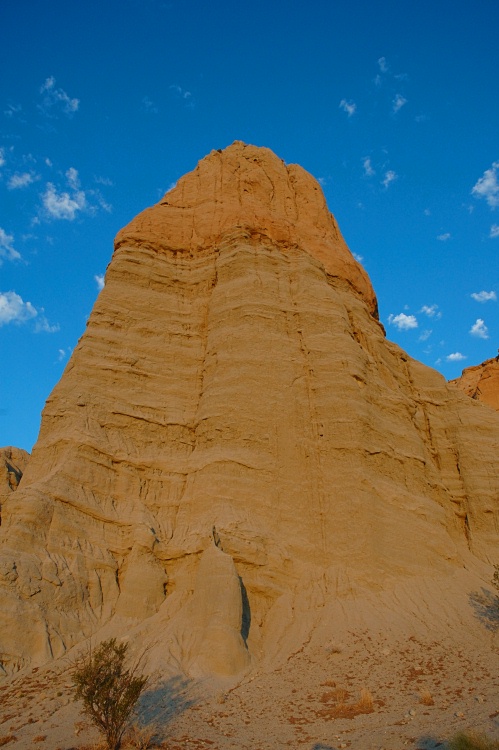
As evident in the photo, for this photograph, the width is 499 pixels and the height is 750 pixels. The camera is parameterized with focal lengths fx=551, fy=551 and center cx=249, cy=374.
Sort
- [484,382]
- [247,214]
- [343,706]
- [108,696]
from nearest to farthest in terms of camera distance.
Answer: [108,696], [343,706], [247,214], [484,382]

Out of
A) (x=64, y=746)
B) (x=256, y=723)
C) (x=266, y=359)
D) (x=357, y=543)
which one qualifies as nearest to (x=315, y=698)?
(x=256, y=723)

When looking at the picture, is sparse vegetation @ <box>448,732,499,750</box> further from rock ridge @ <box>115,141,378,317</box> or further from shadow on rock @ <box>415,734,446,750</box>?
rock ridge @ <box>115,141,378,317</box>

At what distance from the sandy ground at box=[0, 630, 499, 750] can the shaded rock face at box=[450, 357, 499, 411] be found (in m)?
29.2

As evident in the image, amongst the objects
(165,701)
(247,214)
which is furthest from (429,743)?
(247,214)

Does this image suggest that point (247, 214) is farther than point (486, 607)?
Yes

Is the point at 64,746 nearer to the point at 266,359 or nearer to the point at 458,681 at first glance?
the point at 458,681

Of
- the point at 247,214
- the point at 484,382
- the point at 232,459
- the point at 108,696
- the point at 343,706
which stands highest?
the point at 247,214

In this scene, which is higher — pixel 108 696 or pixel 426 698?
pixel 108 696

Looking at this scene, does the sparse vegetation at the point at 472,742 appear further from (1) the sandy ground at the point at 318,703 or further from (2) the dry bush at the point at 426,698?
(2) the dry bush at the point at 426,698

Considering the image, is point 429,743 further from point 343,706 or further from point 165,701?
point 165,701

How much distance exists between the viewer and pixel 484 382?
43.7 m

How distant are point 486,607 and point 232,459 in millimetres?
9953

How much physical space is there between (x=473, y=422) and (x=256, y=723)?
18555mm

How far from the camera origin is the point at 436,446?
26453 millimetres
